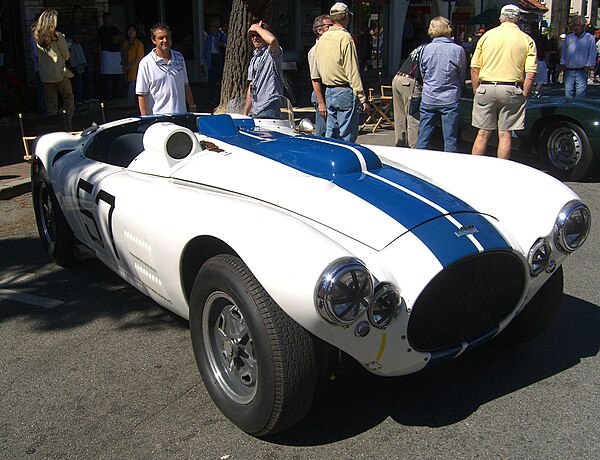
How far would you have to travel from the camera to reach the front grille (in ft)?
10.2

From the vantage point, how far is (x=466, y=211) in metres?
3.54

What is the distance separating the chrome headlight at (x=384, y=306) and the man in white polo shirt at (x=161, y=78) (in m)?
4.20

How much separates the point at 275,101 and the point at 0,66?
7899 mm

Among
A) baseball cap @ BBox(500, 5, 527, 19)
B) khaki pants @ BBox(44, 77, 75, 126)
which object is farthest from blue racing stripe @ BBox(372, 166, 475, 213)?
khaki pants @ BBox(44, 77, 75, 126)

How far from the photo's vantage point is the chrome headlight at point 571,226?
358 cm

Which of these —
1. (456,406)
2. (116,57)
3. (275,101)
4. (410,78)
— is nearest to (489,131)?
(410,78)

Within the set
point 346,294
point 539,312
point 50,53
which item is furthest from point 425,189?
point 50,53

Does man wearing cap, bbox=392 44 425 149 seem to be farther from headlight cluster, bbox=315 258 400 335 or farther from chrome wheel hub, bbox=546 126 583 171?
headlight cluster, bbox=315 258 400 335

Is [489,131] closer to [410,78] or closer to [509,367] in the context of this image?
[410,78]

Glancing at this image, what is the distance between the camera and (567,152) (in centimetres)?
821

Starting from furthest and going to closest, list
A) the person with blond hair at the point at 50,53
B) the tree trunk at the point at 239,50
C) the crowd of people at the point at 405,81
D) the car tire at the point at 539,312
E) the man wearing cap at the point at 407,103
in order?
the tree trunk at the point at 239,50 → the person with blond hair at the point at 50,53 → the man wearing cap at the point at 407,103 → the crowd of people at the point at 405,81 → the car tire at the point at 539,312

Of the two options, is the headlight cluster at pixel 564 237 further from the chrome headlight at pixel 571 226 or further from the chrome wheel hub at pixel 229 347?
the chrome wheel hub at pixel 229 347

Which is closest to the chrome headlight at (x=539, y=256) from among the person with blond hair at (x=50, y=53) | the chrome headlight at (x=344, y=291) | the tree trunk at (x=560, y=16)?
the chrome headlight at (x=344, y=291)

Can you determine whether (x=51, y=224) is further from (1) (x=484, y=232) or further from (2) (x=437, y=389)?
(1) (x=484, y=232)
